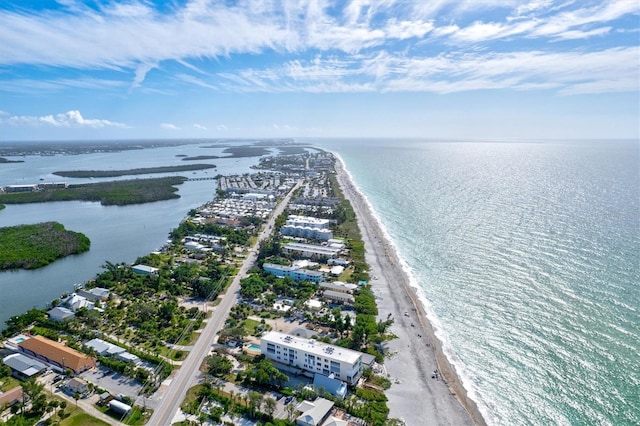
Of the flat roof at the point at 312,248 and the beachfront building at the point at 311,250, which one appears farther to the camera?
the flat roof at the point at 312,248

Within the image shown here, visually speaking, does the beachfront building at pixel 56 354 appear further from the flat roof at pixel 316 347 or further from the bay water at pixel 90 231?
the flat roof at pixel 316 347

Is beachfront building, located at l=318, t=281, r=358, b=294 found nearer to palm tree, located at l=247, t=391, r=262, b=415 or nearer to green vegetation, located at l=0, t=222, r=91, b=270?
palm tree, located at l=247, t=391, r=262, b=415

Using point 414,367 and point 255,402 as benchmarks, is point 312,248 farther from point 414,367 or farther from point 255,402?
point 255,402

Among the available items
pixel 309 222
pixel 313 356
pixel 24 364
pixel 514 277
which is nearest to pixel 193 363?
pixel 313 356

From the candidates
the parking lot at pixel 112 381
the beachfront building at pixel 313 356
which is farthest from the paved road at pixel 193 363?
the beachfront building at pixel 313 356

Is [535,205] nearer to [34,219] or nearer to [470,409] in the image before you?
[470,409]

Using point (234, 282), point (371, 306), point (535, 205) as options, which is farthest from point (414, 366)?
point (535, 205)
